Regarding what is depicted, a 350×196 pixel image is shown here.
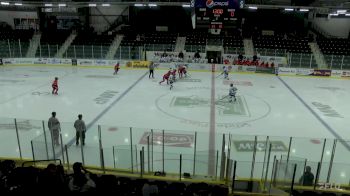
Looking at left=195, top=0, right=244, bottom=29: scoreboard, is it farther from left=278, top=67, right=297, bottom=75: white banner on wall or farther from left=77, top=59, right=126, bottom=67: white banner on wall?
left=77, top=59, right=126, bottom=67: white banner on wall

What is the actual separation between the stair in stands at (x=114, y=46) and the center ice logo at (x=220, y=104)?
507 inches

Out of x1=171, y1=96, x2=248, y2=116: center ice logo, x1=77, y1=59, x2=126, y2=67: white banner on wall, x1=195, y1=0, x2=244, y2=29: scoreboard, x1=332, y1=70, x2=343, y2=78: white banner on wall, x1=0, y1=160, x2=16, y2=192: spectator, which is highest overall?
x1=195, y1=0, x2=244, y2=29: scoreboard

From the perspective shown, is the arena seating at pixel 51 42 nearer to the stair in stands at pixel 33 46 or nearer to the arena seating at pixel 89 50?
the stair in stands at pixel 33 46

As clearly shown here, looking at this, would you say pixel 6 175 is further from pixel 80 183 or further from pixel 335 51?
pixel 335 51

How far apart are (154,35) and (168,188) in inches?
1056

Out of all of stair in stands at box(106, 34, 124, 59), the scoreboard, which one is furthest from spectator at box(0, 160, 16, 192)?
stair in stands at box(106, 34, 124, 59)

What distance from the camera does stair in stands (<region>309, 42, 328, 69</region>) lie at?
23938 millimetres

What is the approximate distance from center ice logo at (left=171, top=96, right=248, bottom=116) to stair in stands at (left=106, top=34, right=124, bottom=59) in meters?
12.9

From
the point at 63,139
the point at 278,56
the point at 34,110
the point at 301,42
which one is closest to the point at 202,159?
the point at 63,139

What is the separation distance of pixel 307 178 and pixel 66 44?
26755 millimetres

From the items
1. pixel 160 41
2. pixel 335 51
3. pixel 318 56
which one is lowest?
pixel 318 56

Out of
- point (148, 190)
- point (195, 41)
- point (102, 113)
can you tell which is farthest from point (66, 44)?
point (148, 190)

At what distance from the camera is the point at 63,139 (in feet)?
24.7

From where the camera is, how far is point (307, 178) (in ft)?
20.0
